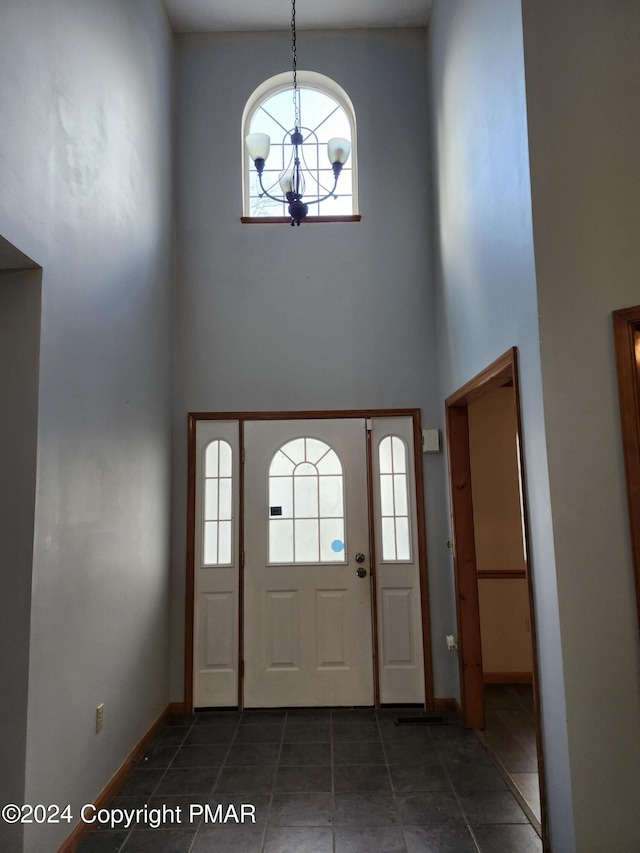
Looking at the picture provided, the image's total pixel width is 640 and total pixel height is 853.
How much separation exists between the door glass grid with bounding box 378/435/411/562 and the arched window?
1868mm

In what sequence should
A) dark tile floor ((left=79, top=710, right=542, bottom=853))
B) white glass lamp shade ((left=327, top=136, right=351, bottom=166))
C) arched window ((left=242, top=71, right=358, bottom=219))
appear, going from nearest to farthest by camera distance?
dark tile floor ((left=79, top=710, right=542, bottom=853)) → white glass lamp shade ((left=327, top=136, right=351, bottom=166)) → arched window ((left=242, top=71, right=358, bottom=219))

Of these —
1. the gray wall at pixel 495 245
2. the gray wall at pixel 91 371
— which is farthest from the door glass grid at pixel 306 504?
the gray wall at pixel 495 245

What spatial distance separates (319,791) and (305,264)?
10.9 feet

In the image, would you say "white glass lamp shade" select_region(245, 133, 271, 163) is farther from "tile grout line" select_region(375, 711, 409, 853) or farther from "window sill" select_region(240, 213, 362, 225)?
"tile grout line" select_region(375, 711, 409, 853)

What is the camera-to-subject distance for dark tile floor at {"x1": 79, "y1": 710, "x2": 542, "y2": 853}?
229 cm

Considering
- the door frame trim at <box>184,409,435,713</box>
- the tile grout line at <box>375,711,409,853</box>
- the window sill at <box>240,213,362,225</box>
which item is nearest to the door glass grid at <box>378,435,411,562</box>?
the door frame trim at <box>184,409,435,713</box>

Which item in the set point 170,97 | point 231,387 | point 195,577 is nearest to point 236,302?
point 231,387

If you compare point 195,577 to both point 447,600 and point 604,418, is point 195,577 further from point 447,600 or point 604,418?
point 604,418

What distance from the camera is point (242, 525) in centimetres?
385

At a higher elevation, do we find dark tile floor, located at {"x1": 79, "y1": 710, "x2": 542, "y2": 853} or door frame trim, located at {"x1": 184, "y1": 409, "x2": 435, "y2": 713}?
door frame trim, located at {"x1": 184, "y1": 409, "x2": 435, "y2": 713}

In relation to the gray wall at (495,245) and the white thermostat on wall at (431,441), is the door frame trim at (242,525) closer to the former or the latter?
the white thermostat on wall at (431,441)

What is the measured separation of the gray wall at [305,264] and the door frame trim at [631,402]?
6.16ft

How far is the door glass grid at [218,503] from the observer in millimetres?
3854

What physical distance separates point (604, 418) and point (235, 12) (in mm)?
4061
